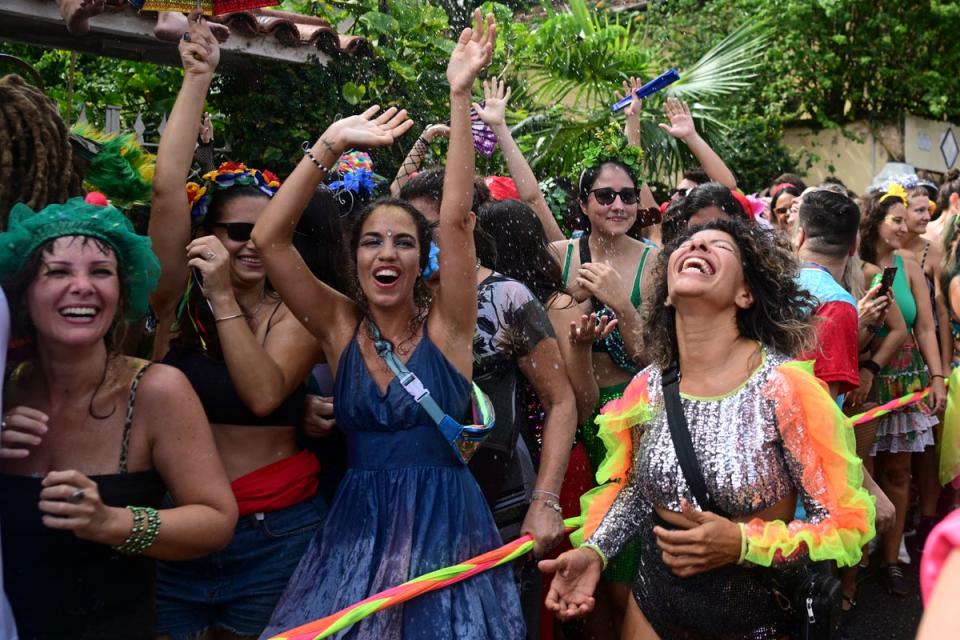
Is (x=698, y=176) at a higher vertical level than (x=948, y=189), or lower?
higher

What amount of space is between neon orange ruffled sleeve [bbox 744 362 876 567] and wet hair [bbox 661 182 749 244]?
1.91 metres

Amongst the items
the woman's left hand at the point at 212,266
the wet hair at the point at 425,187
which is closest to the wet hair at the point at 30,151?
A: the woman's left hand at the point at 212,266

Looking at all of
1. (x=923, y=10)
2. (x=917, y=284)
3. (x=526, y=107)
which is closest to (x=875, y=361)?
(x=917, y=284)

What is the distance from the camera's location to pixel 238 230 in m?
3.72

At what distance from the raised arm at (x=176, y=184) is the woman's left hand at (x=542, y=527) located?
146 cm

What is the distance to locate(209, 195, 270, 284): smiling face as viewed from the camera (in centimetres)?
368

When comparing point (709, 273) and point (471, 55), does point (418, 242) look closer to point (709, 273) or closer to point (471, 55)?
point (471, 55)

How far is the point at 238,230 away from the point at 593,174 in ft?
6.94

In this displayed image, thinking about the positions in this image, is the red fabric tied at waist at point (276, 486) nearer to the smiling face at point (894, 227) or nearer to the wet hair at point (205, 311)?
the wet hair at point (205, 311)

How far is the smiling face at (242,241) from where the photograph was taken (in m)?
3.68

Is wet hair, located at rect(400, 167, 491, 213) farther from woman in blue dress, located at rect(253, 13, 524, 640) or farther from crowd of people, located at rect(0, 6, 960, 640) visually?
woman in blue dress, located at rect(253, 13, 524, 640)

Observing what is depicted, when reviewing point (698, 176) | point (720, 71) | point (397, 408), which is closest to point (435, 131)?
point (397, 408)

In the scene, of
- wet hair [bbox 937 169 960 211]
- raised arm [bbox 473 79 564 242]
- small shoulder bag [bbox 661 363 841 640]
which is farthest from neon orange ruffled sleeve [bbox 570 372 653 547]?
wet hair [bbox 937 169 960 211]

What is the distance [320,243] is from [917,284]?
4.44 metres
